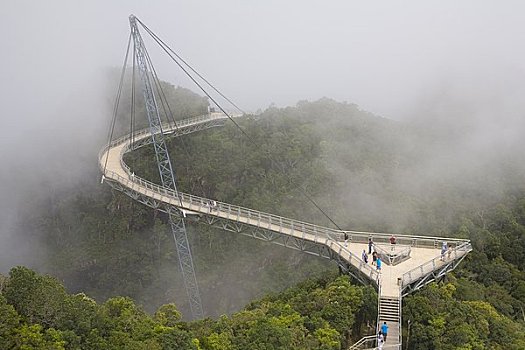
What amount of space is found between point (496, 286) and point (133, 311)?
906 inches

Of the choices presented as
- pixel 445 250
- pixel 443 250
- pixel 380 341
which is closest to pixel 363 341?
pixel 380 341

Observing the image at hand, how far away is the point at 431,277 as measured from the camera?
33.4m

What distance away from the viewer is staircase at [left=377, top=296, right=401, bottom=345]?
86.5 feet

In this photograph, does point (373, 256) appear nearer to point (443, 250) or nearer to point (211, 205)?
point (443, 250)

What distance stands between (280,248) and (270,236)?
17.6 m

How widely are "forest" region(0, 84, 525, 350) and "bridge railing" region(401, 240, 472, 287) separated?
131 centimetres

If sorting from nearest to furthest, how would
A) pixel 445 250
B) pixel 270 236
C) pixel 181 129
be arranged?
1. pixel 445 250
2. pixel 270 236
3. pixel 181 129

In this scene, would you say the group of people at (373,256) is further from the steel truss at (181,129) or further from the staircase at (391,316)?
the steel truss at (181,129)

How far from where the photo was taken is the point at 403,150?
202ft

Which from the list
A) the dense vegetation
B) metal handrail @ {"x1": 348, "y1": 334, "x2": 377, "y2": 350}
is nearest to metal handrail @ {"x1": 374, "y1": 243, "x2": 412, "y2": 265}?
the dense vegetation

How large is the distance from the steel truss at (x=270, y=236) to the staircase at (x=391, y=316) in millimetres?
2311

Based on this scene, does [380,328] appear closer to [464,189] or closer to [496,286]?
[496,286]

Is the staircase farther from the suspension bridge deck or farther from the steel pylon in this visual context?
the steel pylon

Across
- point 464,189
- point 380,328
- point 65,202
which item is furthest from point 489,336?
point 65,202
